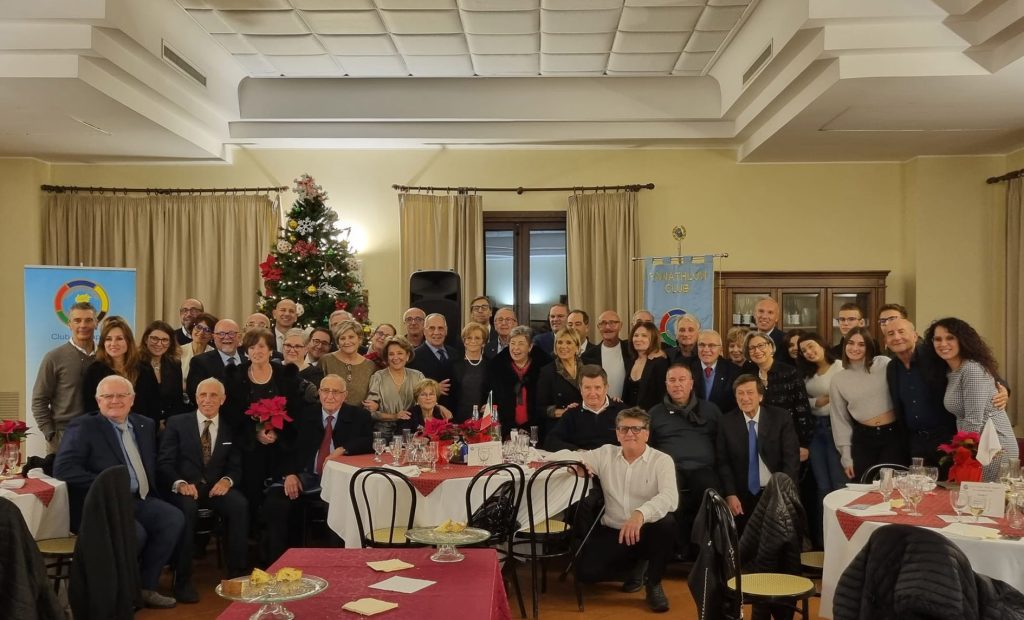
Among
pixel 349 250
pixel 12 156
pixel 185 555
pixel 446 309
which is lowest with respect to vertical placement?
pixel 185 555

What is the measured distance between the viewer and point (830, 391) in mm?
6164

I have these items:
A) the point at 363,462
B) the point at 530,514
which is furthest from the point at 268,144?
the point at 530,514

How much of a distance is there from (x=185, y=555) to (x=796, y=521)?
359 centimetres

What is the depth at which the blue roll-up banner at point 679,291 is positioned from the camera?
9.59 metres

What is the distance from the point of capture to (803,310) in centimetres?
989

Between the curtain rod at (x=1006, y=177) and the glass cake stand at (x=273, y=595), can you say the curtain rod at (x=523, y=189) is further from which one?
the glass cake stand at (x=273, y=595)

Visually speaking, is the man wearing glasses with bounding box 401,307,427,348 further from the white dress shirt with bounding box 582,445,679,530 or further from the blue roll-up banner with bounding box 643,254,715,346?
the white dress shirt with bounding box 582,445,679,530

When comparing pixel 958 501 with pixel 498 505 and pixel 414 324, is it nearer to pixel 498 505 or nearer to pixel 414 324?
pixel 498 505

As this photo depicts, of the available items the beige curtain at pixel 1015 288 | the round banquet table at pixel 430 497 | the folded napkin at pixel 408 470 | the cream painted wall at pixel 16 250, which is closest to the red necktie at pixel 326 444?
the round banquet table at pixel 430 497

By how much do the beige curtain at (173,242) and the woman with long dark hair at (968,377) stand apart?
712 cm

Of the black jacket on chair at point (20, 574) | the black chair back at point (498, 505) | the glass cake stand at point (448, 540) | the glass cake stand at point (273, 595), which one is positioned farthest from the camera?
the black chair back at point (498, 505)

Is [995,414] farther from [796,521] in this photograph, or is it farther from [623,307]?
[623,307]

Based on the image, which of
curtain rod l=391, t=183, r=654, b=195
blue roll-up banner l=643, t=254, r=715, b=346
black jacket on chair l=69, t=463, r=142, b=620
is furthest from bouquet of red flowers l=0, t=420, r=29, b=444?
blue roll-up banner l=643, t=254, r=715, b=346

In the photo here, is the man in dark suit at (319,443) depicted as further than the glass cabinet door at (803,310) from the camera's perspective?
No
